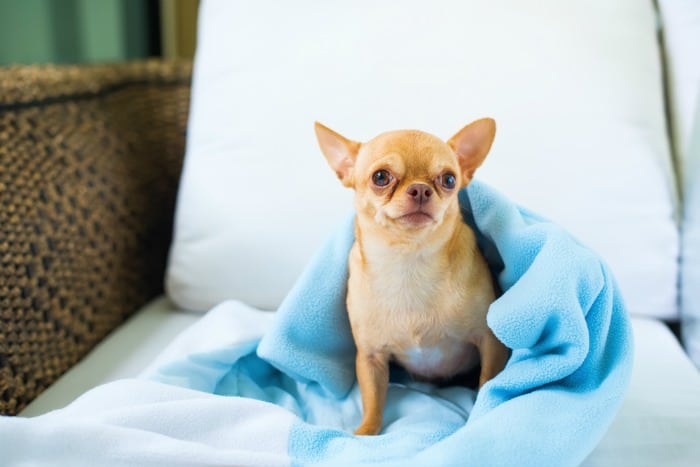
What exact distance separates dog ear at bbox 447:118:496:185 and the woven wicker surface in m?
0.61

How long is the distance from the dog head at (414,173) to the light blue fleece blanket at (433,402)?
9 cm

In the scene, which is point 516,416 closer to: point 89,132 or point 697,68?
point 697,68

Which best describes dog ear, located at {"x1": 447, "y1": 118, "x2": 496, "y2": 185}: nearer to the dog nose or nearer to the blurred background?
the dog nose

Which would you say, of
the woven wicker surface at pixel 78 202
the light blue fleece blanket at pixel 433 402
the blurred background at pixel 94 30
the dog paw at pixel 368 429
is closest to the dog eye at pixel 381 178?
the light blue fleece blanket at pixel 433 402

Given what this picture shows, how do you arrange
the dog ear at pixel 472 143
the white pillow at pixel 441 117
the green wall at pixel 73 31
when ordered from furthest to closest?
the green wall at pixel 73 31 → the white pillow at pixel 441 117 → the dog ear at pixel 472 143

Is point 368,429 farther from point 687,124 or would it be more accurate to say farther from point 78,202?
point 687,124

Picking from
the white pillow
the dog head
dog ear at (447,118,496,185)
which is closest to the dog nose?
the dog head

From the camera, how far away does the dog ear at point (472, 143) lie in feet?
2.54

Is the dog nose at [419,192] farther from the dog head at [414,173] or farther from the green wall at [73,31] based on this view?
the green wall at [73,31]

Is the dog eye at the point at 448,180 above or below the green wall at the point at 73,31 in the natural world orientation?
below

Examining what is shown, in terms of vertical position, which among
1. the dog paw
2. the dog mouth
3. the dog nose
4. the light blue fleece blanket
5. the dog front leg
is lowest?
the dog paw

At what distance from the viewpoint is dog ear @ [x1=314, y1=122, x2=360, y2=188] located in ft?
2.69

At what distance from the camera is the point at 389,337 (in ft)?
2.72

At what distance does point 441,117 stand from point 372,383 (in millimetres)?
422
